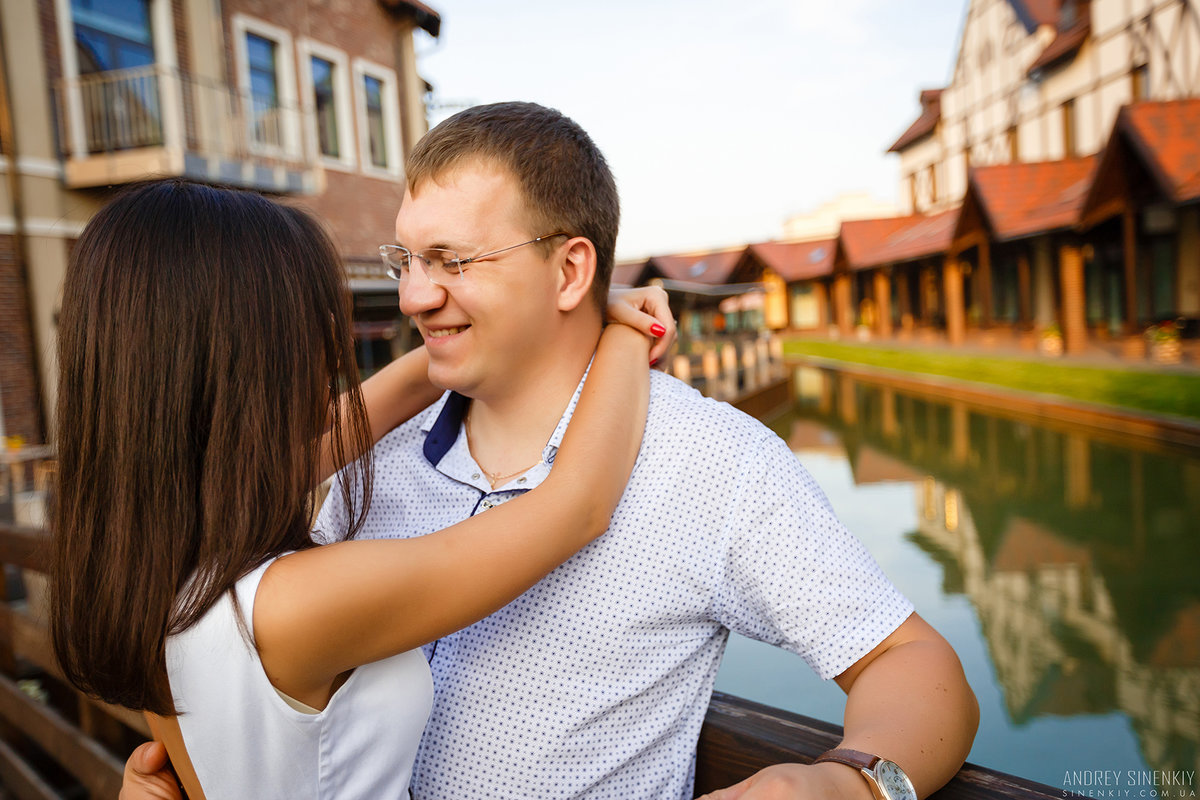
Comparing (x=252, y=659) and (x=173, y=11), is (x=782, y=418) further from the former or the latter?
(x=252, y=659)

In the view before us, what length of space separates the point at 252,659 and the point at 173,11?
40.4 ft

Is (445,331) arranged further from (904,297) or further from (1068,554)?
(904,297)

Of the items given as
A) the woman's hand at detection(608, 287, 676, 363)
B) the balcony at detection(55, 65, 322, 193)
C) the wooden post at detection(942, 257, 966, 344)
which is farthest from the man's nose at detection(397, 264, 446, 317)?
the wooden post at detection(942, 257, 966, 344)

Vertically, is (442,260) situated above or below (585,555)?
above

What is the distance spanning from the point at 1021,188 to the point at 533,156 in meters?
20.5

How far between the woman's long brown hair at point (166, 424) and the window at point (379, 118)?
1451cm

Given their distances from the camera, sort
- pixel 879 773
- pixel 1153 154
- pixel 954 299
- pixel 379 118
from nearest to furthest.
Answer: pixel 879 773, pixel 1153 154, pixel 379 118, pixel 954 299

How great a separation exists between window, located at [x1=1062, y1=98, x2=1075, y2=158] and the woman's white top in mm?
23887

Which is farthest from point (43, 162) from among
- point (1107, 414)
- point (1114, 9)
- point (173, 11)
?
point (1114, 9)

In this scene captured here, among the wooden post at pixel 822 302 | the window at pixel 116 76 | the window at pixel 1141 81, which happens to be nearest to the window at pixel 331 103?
the window at pixel 116 76

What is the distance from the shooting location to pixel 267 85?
42.9 feet

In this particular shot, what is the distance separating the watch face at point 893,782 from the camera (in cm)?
107

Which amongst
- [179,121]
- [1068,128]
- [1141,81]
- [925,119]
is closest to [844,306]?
[925,119]

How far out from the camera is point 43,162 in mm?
9477
